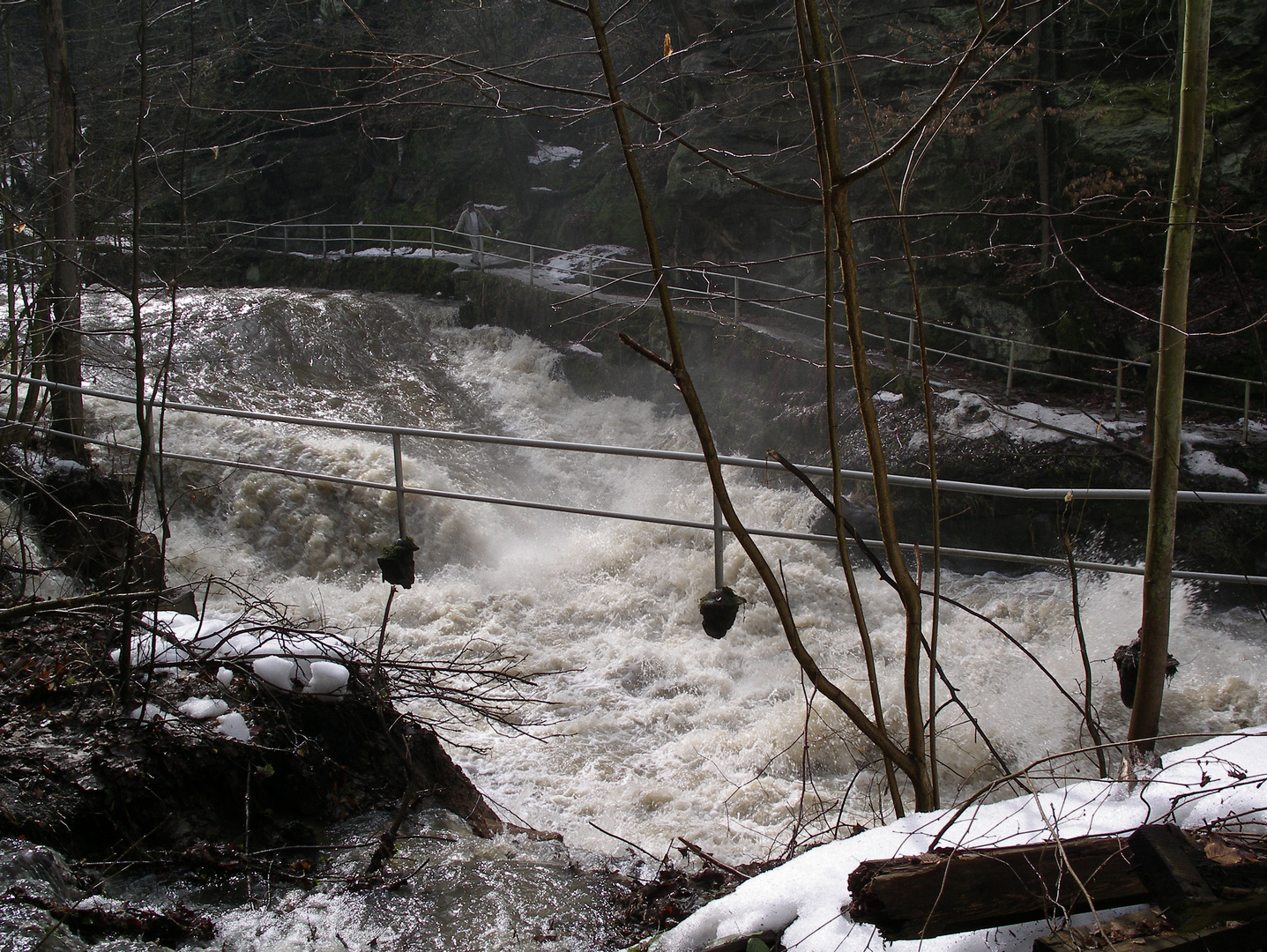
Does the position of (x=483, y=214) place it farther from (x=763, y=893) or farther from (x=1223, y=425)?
(x=763, y=893)

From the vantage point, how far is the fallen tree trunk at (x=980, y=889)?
4.45 feet

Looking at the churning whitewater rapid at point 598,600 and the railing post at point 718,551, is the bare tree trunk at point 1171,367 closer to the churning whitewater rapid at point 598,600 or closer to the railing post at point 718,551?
the churning whitewater rapid at point 598,600

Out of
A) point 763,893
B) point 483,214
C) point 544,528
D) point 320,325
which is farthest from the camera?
point 483,214

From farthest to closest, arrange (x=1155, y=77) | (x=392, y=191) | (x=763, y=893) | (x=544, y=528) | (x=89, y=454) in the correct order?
(x=392, y=191) < (x=1155, y=77) < (x=544, y=528) < (x=89, y=454) < (x=763, y=893)

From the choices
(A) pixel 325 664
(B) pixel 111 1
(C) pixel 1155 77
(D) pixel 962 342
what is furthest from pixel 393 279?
(A) pixel 325 664

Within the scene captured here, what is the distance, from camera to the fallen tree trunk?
1.36 m

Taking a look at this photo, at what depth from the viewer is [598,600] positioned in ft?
24.0

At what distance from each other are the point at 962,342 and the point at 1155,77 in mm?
4159

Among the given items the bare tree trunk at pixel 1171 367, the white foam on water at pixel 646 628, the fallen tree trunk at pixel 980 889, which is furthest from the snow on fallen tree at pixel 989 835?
the white foam on water at pixel 646 628

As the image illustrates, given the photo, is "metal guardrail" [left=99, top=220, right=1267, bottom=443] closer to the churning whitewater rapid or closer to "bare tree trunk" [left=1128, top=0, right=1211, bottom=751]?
the churning whitewater rapid

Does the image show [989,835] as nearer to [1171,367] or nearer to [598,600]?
[1171,367]

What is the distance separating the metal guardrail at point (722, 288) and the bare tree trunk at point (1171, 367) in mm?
2857

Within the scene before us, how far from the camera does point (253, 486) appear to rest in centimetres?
852

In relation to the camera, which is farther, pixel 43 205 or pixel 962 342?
pixel 962 342
